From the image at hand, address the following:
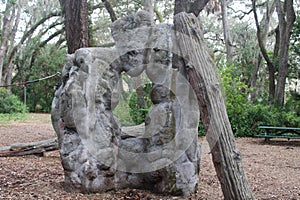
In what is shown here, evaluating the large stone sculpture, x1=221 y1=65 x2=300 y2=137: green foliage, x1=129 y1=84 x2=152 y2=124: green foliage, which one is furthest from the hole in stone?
the large stone sculpture

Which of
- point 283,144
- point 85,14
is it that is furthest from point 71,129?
point 283,144

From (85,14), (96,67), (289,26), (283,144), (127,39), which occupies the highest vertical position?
(289,26)

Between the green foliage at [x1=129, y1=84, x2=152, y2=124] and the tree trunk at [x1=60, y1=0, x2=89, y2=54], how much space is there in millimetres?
4380

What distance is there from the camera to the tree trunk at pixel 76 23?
22.2 feet

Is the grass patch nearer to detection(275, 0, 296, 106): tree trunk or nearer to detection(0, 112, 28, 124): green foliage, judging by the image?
detection(0, 112, 28, 124): green foliage

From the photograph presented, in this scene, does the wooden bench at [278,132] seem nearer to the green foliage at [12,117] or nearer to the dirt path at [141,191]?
the dirt path at [141,191]

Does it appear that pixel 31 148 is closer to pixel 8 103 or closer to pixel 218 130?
pixel 218 130

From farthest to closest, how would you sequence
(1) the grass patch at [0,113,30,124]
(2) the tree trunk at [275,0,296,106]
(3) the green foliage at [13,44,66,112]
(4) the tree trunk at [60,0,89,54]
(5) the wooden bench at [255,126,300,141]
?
1. (3) the green foliage at [13,44,66,112]
2. (1) the grass patch at [0,113,30,124]
3. (2) the tree trunk at [275,0,296,106]
4. (5) the wooden bench at [255,126,300,141]
5. (4) the tree trunk at [60,0,89,54]

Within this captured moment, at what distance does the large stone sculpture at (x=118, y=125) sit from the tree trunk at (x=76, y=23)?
2.56m

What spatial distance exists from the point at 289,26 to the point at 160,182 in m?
10.5

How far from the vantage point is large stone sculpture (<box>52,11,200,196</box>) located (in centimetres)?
390

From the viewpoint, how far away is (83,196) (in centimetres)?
382

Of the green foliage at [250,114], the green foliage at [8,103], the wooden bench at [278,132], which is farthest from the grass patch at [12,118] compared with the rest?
the wooden bench at [278,132]

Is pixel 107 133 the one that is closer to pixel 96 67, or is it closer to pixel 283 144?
pixel 96 67
